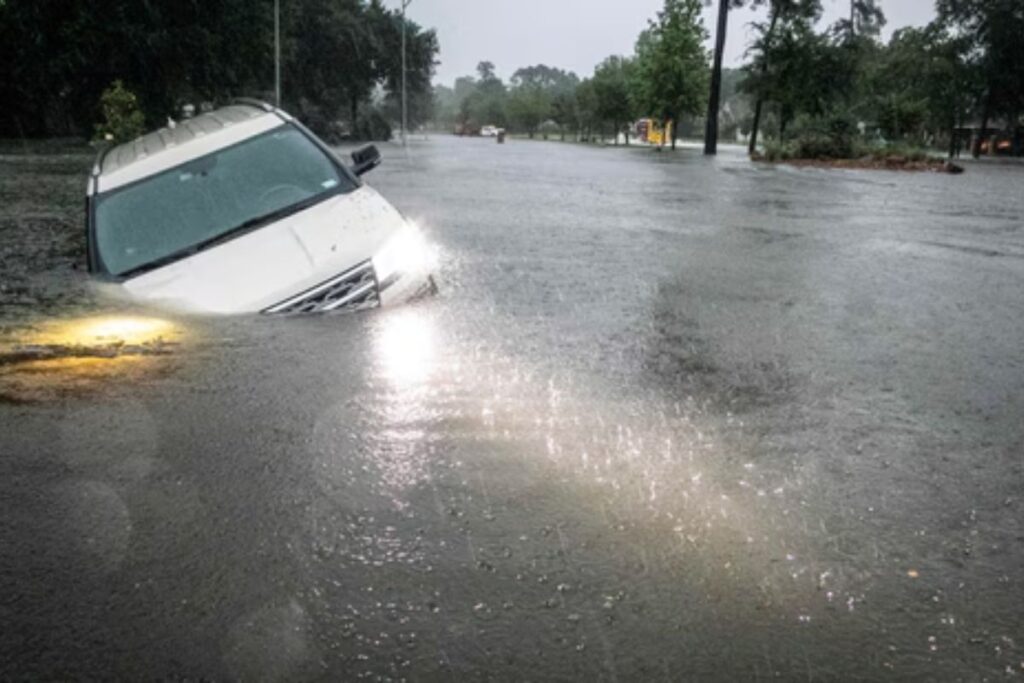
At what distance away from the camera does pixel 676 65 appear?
2079 inches

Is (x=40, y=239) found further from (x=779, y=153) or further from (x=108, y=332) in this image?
(x=779, y=153)

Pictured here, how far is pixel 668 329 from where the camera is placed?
5891 millimetres

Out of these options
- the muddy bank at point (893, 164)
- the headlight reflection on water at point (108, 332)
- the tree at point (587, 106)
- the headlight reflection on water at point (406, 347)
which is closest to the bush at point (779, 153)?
the muddy bank at point (893, 164)

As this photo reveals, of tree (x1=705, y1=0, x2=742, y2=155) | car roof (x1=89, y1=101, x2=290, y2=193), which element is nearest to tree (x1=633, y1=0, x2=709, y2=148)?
tree (x1=705, y1=0, x2=742, y2=155)

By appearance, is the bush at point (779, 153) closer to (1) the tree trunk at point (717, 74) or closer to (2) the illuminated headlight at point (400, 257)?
(1) the tree trunk at point (717, 74)

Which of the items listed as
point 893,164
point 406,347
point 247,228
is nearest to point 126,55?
point 893,164

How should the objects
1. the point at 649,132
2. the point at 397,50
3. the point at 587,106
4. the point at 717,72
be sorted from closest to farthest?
the point at 717,72, the point at 397,50, the point at 587,106, the point at 649,132

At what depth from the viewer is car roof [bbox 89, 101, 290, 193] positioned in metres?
6.68

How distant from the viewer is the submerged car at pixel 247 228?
18.5ft

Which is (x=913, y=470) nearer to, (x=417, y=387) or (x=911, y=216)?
(x=417, y=387)

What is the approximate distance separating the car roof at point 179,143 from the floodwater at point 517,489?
1.08m

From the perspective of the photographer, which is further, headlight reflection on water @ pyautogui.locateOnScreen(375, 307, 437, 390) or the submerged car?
the submerged car

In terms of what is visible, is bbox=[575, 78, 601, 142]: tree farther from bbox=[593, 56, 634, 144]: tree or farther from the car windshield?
the car windshield

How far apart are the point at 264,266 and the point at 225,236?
56cm
